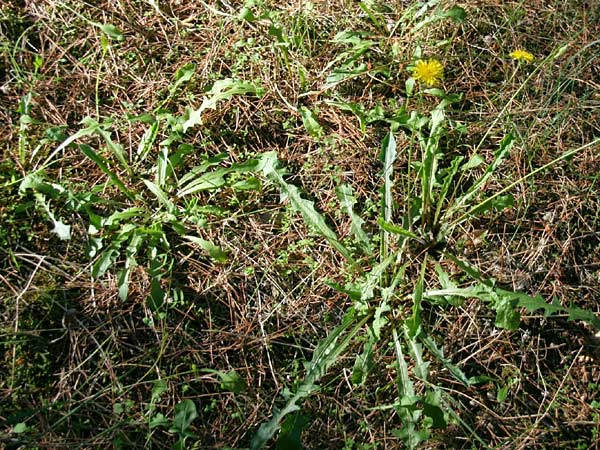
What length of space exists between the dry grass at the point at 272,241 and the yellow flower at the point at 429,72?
0.47 feet

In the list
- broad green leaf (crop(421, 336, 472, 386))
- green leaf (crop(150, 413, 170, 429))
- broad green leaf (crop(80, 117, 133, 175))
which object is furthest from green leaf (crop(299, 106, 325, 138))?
green leaf (crop(150, 413, 170, 429))

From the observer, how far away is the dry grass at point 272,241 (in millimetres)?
2502

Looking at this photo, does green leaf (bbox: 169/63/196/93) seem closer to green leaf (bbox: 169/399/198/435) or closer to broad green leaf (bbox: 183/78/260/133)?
broad green leaf (bbox: 183/78/260/133)

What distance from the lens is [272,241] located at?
2.80m

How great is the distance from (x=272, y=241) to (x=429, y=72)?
3.21 ft

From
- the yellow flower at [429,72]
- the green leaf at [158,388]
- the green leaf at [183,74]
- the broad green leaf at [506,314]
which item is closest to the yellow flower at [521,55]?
Result: the yellow flower at [429,72]

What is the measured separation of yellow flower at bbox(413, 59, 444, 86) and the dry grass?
0.47 feet

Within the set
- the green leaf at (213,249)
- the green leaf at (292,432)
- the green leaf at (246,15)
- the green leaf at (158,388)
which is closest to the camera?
the green leaf at (292,432)

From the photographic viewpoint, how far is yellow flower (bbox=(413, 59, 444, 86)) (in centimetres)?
292

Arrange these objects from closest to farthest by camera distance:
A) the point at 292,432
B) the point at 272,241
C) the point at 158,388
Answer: the point at 292,432
the point at 158,388
the point at 272,241

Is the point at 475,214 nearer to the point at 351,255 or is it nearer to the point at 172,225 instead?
the point at 351,255

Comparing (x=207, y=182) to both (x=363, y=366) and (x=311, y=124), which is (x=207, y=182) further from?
(x=363, y=366)

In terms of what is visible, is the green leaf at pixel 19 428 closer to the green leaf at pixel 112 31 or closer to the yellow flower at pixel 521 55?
the green leaf at pixel 112 31

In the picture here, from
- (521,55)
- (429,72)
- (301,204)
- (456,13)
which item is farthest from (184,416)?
(456,13)
